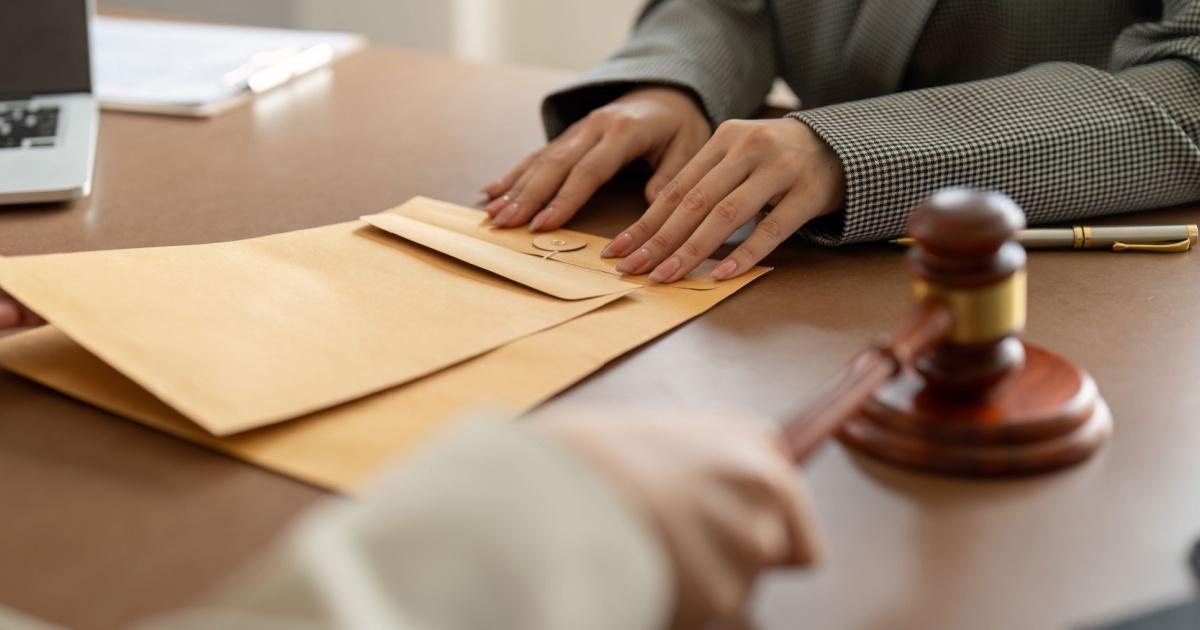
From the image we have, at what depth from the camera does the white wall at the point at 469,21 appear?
2762mm

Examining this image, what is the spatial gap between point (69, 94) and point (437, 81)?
41 centimetres

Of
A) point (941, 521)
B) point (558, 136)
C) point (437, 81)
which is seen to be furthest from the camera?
point (437, 81)

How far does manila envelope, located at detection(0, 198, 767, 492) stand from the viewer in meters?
0.63

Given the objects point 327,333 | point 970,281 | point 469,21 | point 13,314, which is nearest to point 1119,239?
point 970,281

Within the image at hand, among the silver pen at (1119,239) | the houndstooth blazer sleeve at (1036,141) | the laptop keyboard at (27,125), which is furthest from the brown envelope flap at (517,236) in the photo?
the laptop keyboard at (27,125)

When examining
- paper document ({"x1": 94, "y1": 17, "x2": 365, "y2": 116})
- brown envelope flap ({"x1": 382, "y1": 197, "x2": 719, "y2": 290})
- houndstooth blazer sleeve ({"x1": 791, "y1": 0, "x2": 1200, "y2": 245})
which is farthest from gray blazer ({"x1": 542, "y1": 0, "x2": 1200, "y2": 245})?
paper document ({"x1": 94, "y1": 17, "x2": 365, "y2": 116})

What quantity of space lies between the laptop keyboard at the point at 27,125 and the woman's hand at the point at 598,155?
0.43m

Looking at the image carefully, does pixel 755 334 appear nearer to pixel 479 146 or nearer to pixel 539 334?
pixel 539 334

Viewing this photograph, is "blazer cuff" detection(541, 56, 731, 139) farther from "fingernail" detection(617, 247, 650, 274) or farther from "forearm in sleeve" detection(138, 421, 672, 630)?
Answer: "forearm in sleeve" detection(138, 421, 672, 630)

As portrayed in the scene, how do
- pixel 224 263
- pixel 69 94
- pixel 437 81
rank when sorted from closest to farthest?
pixel 224 263, pixel 69 94, pixel 437 81

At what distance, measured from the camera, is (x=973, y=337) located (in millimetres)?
589

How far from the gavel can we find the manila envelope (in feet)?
0.60

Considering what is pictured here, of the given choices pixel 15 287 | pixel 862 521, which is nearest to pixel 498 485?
pixel 862 521

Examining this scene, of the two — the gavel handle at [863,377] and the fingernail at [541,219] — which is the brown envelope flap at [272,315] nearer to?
the fingernail at [541,219]
